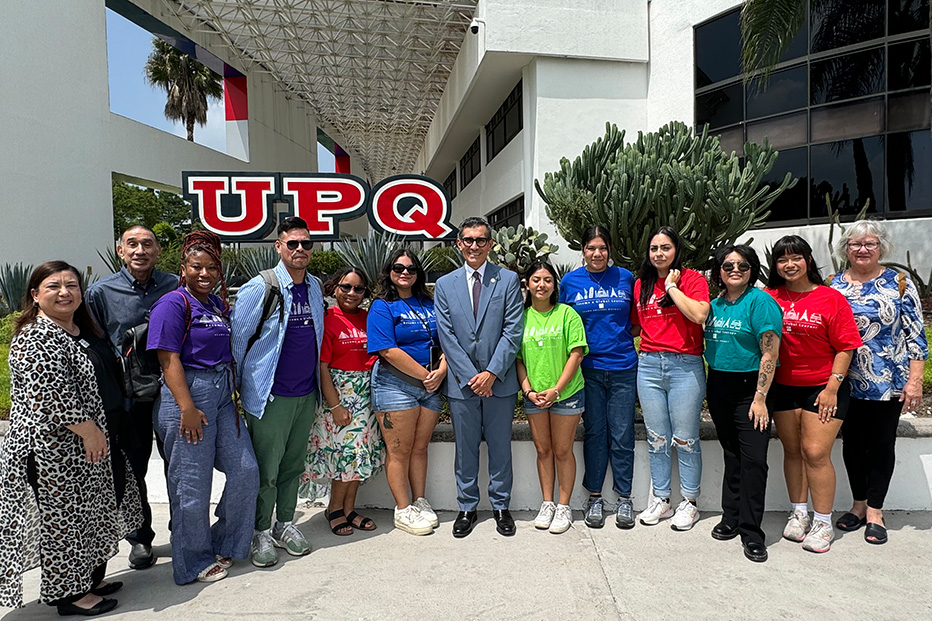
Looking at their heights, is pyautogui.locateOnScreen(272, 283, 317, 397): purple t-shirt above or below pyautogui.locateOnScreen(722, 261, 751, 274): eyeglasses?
below

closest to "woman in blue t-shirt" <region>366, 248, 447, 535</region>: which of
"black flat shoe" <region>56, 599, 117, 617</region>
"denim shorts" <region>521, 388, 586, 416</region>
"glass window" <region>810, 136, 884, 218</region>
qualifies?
Result: "denim shorts" <region>521, 388, 586, 416</region>

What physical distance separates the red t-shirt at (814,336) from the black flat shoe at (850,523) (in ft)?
3.64

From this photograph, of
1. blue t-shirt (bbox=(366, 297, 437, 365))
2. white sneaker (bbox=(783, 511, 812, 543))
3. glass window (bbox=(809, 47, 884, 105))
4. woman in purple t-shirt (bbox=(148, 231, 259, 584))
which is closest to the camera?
woman in purple t-shirt (bbox=(148, 231, 259, 584))

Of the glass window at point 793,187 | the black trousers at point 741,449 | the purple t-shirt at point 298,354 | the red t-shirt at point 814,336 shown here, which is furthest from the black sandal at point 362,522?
the glass window at point 793,187

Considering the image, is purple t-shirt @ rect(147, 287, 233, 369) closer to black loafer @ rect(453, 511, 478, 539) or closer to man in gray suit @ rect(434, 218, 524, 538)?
man in gray suit @ rect(434, 218, 524, 538)

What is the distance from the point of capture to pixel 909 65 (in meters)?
12.0

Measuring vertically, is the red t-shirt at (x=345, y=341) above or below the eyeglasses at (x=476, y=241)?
below

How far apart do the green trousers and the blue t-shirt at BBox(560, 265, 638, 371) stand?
6.18ft

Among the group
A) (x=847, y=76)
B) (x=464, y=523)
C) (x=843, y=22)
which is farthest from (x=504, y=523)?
(x=843, y=22)

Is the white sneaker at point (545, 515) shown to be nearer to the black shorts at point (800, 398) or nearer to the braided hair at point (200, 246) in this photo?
the black shorts at point (800, 398)

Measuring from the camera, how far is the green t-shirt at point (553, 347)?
377 centimetres

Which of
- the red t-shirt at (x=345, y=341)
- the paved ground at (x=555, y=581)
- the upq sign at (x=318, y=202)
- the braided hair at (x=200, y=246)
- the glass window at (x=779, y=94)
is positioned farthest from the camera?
the glass window at (x=779, y=94)

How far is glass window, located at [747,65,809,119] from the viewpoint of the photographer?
13.3 meters

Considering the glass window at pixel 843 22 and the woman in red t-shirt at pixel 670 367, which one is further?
the glass window at pixel 843 22
